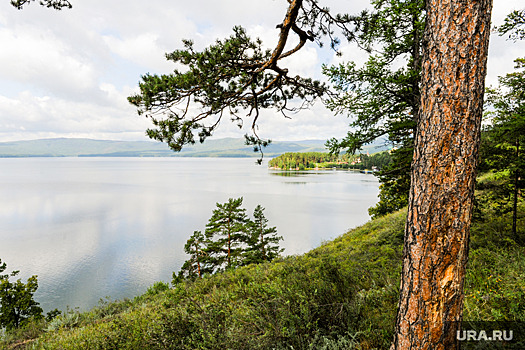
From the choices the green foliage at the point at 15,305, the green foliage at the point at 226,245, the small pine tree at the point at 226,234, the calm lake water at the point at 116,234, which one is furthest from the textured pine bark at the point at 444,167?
the green foliage at the point at 15,305

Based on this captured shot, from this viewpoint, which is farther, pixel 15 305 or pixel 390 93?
pixel 15 305

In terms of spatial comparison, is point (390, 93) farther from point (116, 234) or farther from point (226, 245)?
point (116, 234)

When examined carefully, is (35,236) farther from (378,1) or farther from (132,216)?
(378,1)

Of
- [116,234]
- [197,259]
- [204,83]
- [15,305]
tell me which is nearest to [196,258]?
[197,259]

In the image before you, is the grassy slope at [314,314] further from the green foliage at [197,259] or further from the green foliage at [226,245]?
the green foliage at [226,245]

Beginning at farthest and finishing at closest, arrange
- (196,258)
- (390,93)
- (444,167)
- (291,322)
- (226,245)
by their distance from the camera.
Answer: (226,245), (196,258), (390,93), (291,322), (444,167)

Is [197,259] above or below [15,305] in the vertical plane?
above

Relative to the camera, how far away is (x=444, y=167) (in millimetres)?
1817

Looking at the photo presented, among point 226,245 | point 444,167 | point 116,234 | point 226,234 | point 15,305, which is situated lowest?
point 116,234

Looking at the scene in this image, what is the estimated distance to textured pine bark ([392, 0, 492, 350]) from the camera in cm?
177

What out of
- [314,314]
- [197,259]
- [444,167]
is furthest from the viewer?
[197,259]

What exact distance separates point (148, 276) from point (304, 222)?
17.8 m

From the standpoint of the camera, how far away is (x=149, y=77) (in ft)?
14.8

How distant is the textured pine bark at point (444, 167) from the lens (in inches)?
69.7
